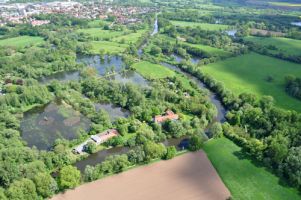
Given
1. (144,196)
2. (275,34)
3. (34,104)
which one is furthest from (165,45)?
(144,196)

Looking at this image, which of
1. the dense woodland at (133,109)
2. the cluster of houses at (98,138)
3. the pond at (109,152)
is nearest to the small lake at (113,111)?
the dense woodland at (133,109)

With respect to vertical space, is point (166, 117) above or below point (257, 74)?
below

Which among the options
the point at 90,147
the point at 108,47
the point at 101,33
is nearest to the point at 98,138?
the point at 90,147

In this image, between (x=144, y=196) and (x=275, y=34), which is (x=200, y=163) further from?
(x=275, y=34)

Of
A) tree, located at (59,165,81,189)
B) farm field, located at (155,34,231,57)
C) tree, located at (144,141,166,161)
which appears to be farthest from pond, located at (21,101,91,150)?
farm field, located at (155,34,231,57)

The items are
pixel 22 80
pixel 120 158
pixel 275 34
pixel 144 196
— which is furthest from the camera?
pixel 275 34

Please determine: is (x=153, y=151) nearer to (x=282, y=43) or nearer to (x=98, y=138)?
(x=98, y=138)

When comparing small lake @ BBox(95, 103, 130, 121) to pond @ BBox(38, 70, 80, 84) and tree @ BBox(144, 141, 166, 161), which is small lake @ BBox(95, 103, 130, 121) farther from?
pond @ BBox(38, 70, 80, 84)
